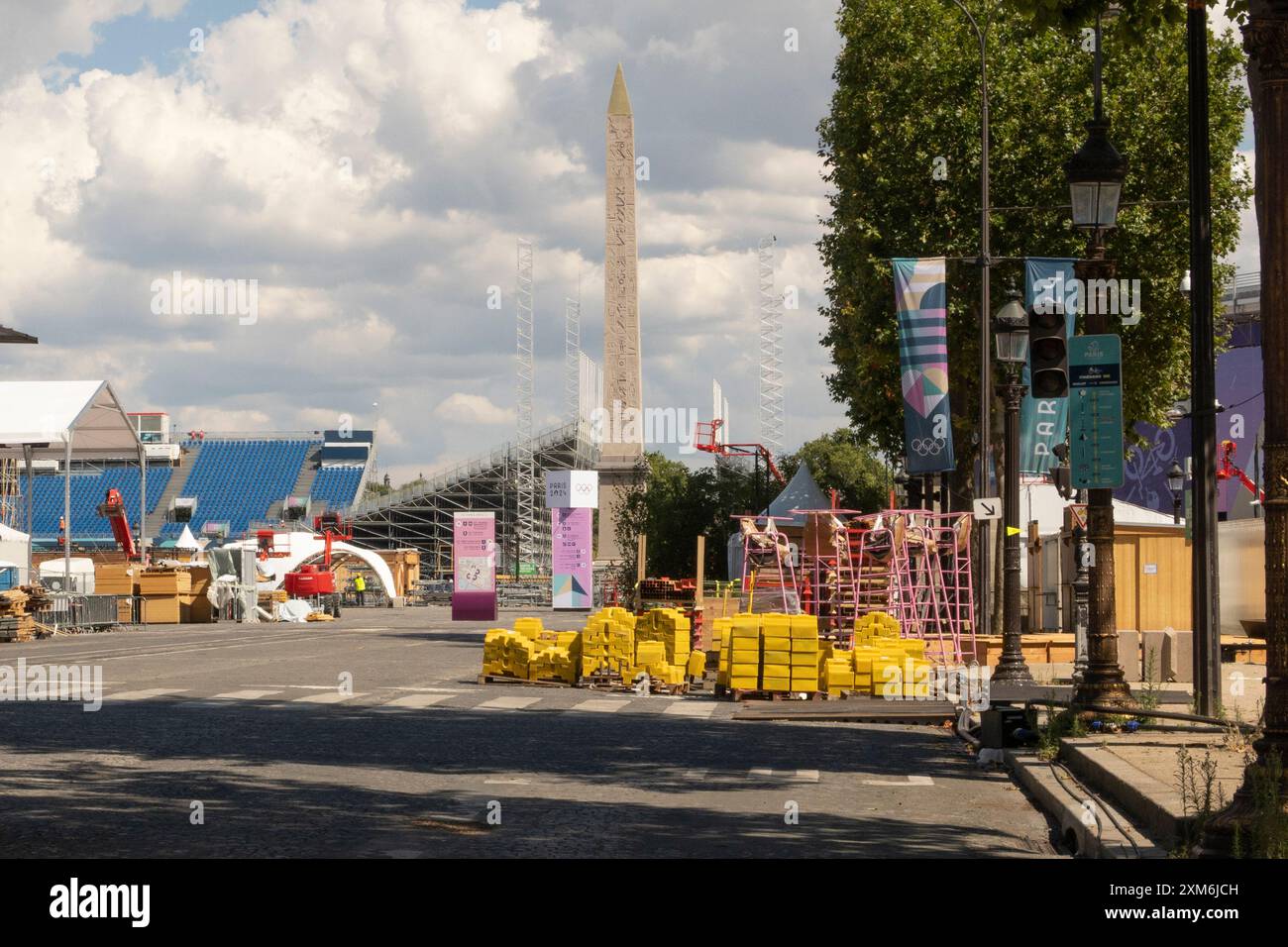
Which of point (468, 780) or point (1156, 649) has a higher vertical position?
point (1156, 649)

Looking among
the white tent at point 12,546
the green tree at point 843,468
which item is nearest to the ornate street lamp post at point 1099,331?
the white tent at point 12,546

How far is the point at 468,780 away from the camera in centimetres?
1288

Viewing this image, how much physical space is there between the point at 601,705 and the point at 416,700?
2428mm

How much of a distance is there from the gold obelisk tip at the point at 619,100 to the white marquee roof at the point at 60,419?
19.3 m

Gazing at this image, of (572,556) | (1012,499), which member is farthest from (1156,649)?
(572,556)

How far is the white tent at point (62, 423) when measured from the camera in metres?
51.0

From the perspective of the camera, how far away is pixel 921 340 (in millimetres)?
30094

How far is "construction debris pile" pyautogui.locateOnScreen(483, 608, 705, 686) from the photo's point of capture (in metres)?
25.6

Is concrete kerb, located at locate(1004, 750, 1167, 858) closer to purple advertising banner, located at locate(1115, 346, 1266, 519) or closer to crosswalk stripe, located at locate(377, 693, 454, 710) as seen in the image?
crosswalk stripe, located at locate(377, 693, 454, 710)

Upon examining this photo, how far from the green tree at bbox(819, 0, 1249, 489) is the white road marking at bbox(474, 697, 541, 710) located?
19.8 m

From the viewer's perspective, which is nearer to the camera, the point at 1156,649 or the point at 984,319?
the point at 1156,649

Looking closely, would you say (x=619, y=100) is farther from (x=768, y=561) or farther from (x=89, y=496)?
(x=89, y=496)

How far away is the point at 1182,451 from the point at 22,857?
250 feet

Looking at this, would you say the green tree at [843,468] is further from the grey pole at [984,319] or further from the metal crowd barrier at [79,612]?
the grey pole at [984,319]
